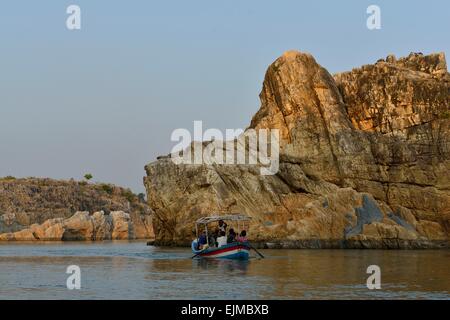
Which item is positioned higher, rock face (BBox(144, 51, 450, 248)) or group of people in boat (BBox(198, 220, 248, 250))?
rock face (BBox(144, 51, 450, 248))

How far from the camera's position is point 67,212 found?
176375 millimetres

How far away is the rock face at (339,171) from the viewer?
285ft

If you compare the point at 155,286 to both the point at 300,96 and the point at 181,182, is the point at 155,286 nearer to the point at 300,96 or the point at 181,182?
the point at 181,182

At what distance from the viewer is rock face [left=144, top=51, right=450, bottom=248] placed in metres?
86.8

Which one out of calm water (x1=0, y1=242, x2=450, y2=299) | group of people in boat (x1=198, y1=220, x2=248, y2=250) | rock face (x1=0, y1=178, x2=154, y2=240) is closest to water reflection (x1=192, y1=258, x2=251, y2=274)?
calm water (x1=0, y1=242, x2=450, y2=299)

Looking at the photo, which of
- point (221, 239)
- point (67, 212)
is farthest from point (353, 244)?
point (67, 212)

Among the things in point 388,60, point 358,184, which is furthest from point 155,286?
point 388,60

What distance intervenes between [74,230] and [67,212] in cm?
3361

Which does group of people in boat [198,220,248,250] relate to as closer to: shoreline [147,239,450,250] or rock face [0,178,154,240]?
shoreline [147,239,450,250]

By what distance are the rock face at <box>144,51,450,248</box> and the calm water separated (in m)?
19.8

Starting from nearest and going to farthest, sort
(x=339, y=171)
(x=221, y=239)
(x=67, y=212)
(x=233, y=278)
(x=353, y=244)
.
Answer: (x=233, y=278) → (x=221, y=239) → (x=353, y=244) → (x=339, y=171) → (x=67, y=212)

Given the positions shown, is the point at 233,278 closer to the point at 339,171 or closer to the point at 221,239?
the point at 221,239

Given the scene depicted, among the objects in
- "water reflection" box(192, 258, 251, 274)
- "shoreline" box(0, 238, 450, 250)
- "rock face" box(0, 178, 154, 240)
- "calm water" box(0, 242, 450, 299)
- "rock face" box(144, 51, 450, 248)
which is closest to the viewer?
"calm water" box(0, 242, 450, 299)

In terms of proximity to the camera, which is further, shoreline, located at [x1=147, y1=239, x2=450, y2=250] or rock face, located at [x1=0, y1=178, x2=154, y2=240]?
rock face, located at [x1=0, y1=178, x2=154, y2=240]
